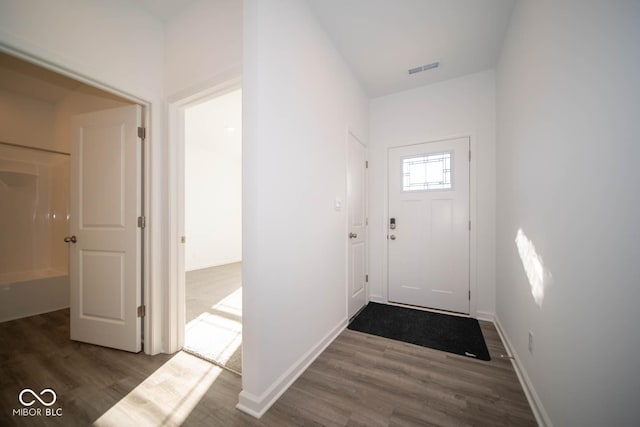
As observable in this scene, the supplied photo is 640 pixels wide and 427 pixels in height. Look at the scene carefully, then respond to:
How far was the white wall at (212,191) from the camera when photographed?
15.6 feet

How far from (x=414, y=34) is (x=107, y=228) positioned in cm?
338

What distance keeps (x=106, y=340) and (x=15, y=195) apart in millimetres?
3068

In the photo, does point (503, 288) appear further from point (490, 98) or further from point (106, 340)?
point (106, 340)

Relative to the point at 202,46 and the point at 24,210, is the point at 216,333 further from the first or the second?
the point at 24,210

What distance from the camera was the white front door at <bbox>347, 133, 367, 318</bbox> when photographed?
8.84 feet

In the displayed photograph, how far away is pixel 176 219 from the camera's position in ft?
6.67

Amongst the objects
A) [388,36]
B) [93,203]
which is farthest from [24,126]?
[388,36]

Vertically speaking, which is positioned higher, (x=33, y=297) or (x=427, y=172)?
(x=427, y=172)

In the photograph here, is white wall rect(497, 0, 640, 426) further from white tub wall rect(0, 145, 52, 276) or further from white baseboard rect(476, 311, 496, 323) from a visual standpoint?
white tub wall rect(0, 145, 52, 276)

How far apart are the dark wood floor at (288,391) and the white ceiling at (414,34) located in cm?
294

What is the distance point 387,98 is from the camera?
129 inches

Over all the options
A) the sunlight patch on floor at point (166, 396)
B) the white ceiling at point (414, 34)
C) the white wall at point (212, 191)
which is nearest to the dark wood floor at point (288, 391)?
the sunlight patch on floor at point (166, 396)

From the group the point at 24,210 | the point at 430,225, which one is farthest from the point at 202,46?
the point at 24,210

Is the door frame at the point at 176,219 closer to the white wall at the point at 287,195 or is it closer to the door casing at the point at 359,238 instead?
the white wall at the point at 287,195
